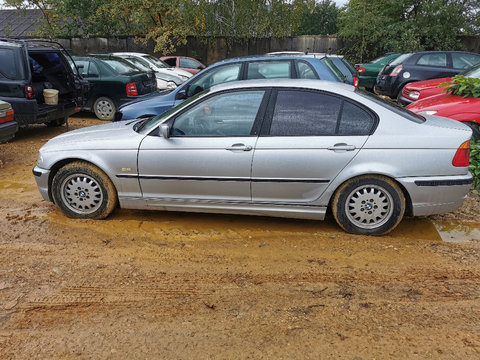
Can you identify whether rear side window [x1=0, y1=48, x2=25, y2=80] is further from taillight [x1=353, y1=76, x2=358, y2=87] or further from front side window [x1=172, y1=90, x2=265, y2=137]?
taillight [x1=353, y1=76, x2=358, y2=87]

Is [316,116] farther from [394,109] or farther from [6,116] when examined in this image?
[6,116]

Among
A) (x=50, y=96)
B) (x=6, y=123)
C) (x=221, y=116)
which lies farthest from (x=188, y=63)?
(x=221, y=116)

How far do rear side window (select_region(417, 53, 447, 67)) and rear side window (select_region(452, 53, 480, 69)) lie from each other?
0.91 ft

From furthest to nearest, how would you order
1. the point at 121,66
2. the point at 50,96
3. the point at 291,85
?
the point at 121,66, the point at 50,96, the point at 291,85

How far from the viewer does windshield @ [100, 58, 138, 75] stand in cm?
1063

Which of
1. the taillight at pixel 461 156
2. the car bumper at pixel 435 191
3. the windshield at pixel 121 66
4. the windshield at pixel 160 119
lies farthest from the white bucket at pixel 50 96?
the taillight at pixel 461 156

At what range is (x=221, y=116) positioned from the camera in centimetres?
435

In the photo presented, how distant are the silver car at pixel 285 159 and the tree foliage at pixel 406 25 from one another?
16301 mm

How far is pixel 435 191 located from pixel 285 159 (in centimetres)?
151

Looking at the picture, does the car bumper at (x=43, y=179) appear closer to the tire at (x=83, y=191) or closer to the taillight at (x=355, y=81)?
the tire at (x=83, y=191)

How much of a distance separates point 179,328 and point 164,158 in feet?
6.35

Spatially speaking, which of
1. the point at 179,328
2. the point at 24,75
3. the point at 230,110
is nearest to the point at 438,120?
the point at 230,110

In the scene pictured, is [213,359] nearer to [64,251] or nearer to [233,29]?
[64,251]

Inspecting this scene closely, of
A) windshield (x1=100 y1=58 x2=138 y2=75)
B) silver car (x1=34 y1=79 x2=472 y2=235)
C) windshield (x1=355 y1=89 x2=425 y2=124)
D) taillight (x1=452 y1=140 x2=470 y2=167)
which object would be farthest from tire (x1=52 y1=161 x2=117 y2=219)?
windshield (x1=100 y1=58 x2=138 y2=75)
